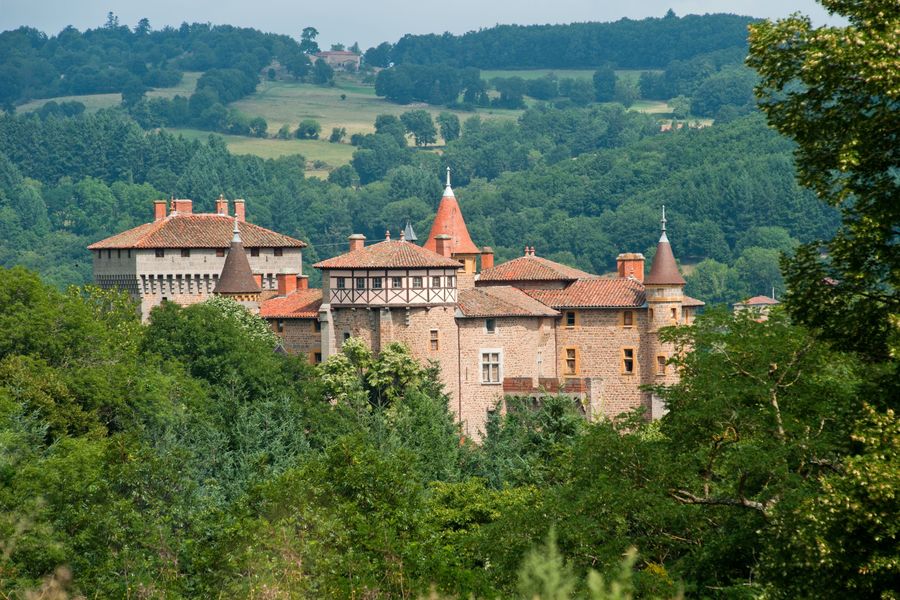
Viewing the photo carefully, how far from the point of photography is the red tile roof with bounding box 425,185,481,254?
72125mm

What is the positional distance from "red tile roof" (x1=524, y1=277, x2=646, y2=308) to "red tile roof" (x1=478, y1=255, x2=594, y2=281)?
2.25ft

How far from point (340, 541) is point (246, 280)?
3700cm

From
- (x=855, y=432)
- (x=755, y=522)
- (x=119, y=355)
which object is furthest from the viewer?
(x=119, y=355)

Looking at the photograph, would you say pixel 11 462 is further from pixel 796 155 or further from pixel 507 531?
pixel 796 155

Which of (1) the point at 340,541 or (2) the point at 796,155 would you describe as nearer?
(2) the point at 796,155

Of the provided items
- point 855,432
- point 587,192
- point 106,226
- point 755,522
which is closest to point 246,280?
point 755,522

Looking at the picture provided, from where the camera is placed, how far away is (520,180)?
182625 millimetres

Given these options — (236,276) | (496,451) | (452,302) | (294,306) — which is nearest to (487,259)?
(294,306)

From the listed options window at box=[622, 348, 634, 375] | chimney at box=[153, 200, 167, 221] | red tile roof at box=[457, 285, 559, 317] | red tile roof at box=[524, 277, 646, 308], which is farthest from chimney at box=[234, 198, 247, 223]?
window at box=[622, 348, 634, 375]

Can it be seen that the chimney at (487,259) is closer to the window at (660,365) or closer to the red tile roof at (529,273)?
the red tile roof at (529,273)

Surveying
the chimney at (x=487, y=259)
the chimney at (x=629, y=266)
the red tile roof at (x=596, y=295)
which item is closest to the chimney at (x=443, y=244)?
the red tile roof at (x=596, y=295)

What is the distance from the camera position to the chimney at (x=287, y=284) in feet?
230

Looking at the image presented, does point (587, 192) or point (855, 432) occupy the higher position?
point (587, 192)

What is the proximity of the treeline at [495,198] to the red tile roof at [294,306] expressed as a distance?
63572mm
